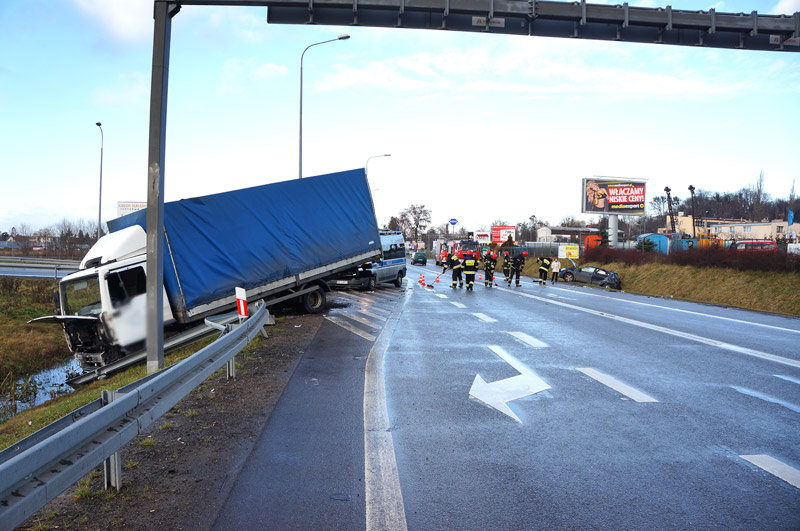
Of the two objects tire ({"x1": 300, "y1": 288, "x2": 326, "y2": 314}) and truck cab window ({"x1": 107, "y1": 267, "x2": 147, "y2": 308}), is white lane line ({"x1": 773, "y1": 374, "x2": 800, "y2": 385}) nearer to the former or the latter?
truck cab window ({"x1": 107, "y1": 267, "x2": 147, "y2": 308})

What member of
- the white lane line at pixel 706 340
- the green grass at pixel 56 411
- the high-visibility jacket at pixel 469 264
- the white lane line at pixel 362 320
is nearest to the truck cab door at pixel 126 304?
the green grass at pixel 56 411

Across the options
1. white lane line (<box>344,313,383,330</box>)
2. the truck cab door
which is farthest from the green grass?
white lane line (<box>344,313,383,330</box>)

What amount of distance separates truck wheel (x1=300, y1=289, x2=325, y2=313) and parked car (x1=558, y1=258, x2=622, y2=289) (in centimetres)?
2161

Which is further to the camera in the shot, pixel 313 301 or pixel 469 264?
pixel 469 264

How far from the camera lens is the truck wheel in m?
16.5

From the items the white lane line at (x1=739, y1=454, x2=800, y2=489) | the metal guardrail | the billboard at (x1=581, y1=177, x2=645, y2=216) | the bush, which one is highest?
the billboard at (x1=581, y1=177, x2=645, y2=216)

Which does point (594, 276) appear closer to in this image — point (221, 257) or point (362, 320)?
point (362, 320)

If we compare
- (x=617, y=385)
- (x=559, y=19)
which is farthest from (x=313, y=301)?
(x=617, y=385)

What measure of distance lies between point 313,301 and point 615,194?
4132cm

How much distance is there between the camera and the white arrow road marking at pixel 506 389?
6477mm

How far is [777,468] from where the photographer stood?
14.5 feet

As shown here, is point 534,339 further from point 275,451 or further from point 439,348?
point 275,451

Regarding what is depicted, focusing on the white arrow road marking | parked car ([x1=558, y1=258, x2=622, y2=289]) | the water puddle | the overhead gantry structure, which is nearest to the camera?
the white arrow road marking

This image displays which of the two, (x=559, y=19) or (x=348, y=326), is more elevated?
(x=559, y=19)
